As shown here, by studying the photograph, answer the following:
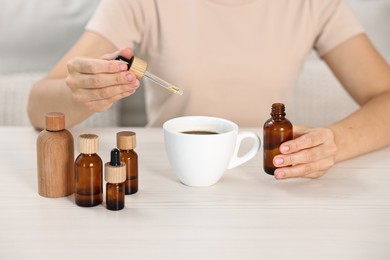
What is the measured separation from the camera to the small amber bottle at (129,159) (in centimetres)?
101

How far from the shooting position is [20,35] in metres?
2.20

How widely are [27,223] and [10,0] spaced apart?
1.44m

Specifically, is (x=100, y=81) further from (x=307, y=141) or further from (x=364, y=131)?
(x=364, y=131)

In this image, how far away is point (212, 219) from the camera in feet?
3.08

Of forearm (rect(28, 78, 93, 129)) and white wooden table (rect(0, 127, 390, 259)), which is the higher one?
forearm (rect(28, 78, 93, 129))

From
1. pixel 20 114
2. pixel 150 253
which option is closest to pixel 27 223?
pixel 150 253

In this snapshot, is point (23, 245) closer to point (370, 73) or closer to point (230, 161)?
point (230, 161)

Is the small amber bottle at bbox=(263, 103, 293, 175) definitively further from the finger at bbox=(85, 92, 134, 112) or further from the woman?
the woman

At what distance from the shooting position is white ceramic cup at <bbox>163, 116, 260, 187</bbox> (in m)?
1.02

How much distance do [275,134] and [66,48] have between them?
1.25 metres

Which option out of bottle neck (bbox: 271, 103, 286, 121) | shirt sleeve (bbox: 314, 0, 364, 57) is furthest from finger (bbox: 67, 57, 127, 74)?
shirt sleeve (bbox: 314, 0, 364, 57)

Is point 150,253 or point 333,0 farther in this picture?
point 333,0

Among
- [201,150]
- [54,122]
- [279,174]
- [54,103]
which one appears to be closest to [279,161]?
[279,174]

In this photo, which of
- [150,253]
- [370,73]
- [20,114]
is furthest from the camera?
[20,114]
